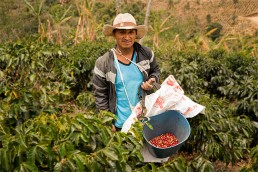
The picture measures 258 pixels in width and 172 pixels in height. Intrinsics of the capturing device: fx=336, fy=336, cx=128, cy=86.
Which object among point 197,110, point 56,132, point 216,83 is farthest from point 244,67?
point 56,132

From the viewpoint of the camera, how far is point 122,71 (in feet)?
7.29

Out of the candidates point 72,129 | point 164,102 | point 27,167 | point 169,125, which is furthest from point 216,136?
point 27,167

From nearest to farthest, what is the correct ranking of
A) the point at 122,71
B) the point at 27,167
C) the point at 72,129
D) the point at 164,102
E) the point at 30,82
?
1. the point at 27,167
2. the point at 72,129
3. the point at 164,102
4. the point at 122,71
5. the point at 30,82

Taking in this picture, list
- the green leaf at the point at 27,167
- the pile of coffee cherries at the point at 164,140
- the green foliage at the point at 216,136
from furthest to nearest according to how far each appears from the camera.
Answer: the green foliage at the point at 216,136 < the pile of coffee cherries at the point at 164,140 < the green leaf at the point at 27,167

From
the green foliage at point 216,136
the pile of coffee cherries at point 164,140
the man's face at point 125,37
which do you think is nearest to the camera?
the pile of coffee cherries at point 164,140

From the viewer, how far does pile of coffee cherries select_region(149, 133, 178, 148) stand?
2078 mm

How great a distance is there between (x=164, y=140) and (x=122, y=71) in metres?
Result: 0.52

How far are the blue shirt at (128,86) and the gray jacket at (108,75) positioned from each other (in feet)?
0.10

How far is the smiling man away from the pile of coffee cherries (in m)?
0.26

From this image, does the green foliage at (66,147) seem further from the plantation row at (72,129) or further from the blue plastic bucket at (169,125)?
the blue plastic bucket at (169,125)

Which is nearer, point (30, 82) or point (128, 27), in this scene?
point (128, 27)

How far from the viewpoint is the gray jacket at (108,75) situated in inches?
87.3

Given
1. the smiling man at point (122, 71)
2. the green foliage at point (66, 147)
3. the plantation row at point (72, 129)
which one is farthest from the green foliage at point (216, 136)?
the green foliage at point (66, 147)

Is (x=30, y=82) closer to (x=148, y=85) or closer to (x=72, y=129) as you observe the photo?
(x=148, y=85)
